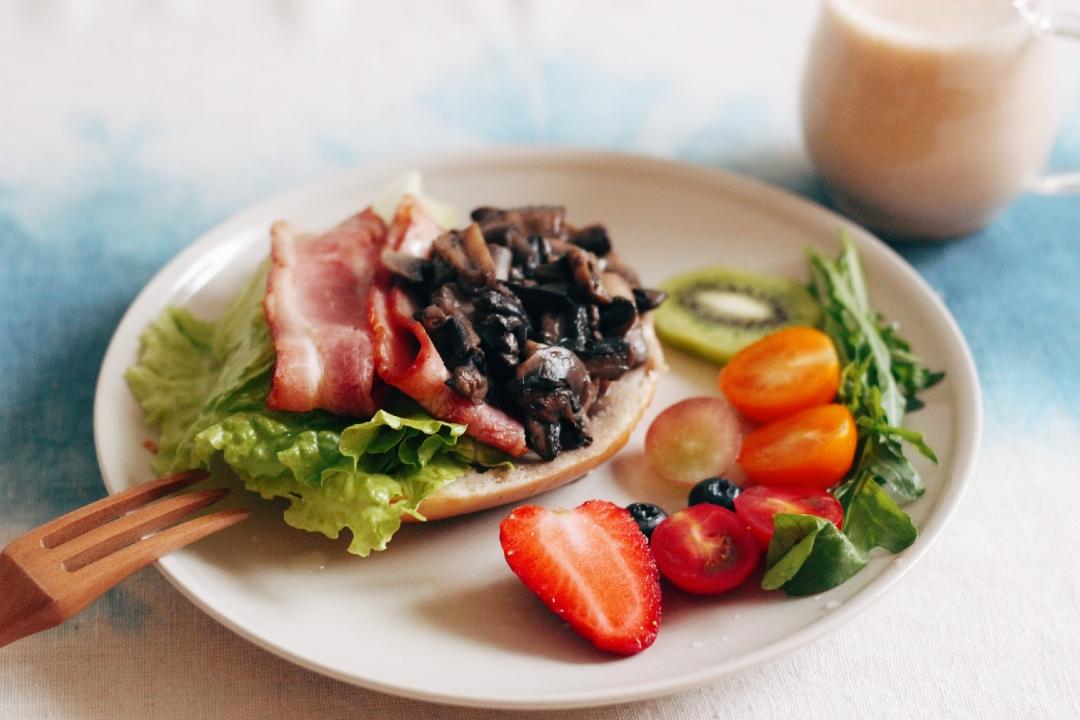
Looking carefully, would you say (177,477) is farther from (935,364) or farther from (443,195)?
(935,364)

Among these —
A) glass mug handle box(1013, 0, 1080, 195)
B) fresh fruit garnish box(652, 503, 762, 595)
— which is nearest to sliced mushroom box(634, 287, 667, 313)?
fresh fruit garnish box(652, 503, 762, 595)

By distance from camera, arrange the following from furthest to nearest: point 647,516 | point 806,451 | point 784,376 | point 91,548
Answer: point 784,376, point 806,451, point 647,516, point 91,548

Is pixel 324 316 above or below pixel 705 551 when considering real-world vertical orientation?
above

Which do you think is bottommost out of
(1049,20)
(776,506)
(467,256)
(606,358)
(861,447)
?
(861,447)

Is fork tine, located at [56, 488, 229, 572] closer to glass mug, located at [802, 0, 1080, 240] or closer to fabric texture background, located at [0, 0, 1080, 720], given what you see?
fabric texture background, located at [0, 0, 1080, 720]

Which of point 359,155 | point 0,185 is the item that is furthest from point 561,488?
point 0,185

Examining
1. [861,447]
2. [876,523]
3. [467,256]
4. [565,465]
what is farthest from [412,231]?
[876,523]

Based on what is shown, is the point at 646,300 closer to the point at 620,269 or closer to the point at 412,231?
the point at 620,269
